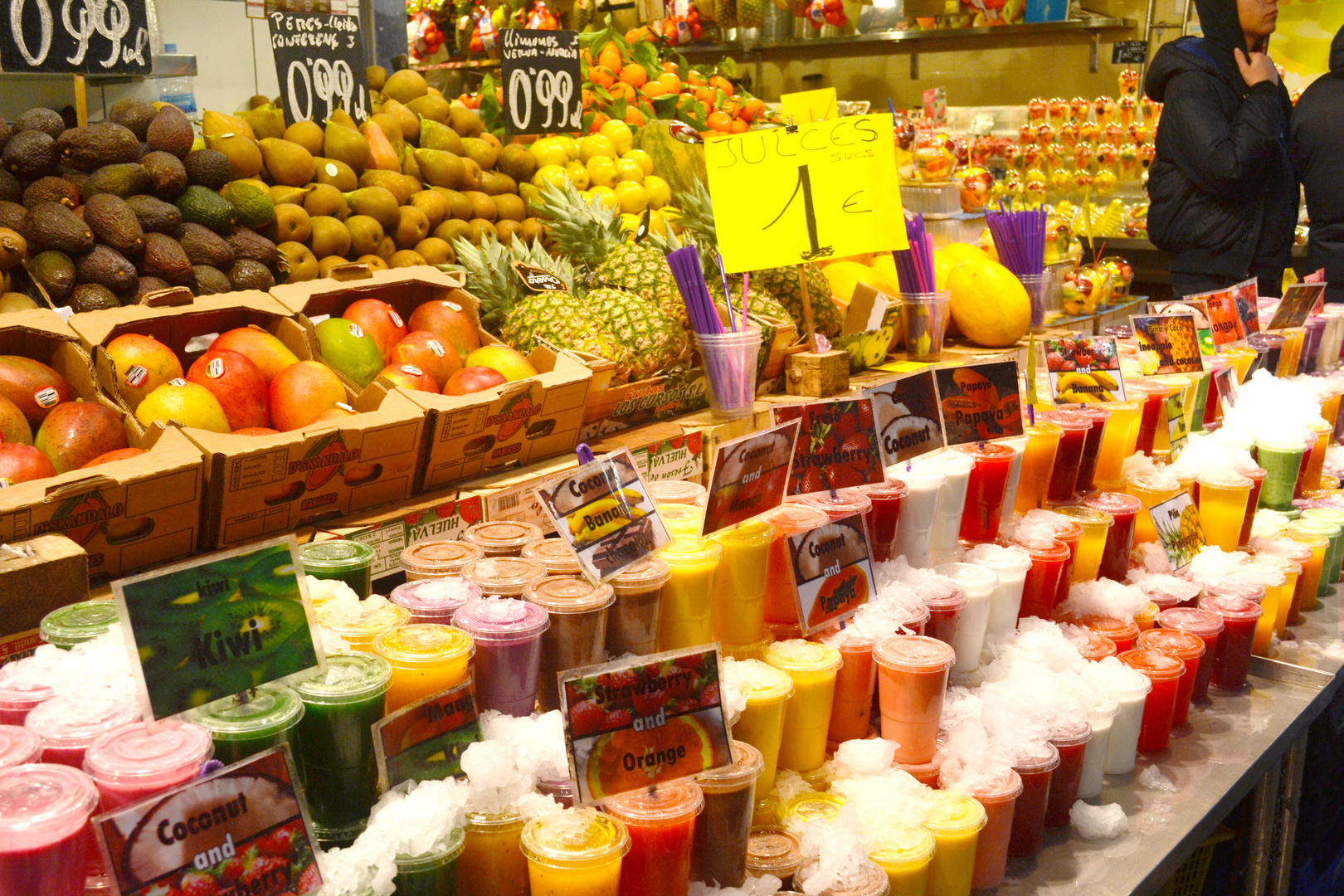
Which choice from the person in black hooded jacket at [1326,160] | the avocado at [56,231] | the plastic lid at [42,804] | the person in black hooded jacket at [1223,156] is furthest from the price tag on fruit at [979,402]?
the person in black hooded jacket at [1326,160]

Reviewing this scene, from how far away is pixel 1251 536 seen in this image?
2268mm

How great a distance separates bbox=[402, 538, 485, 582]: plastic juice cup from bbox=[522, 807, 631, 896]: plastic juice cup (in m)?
0.38

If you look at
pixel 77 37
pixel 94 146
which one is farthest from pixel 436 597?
pixel 77 37

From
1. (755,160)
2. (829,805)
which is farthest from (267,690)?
(755,160)

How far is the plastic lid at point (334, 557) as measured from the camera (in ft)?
4.27

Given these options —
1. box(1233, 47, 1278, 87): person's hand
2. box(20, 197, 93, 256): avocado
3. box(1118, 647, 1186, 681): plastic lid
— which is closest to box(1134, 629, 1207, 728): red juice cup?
box(1118, 647, 1186, 681): plastic lid

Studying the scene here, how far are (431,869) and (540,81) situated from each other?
9.85ft

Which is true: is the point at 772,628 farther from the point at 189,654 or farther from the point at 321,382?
the point at 321,382

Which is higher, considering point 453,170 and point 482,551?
point 453,170

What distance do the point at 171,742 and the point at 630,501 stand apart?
584 millimetres

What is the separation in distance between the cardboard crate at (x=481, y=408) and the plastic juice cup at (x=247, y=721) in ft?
3.14

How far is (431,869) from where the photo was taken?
94 centimetres

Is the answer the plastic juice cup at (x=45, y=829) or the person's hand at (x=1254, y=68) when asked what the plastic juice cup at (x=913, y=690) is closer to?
the plastic juice cup at (x=45, y=829)

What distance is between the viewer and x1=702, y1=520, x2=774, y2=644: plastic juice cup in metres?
1.37
